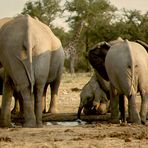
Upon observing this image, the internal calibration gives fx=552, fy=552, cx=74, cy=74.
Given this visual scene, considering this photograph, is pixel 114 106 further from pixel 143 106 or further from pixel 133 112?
pixel 133 112

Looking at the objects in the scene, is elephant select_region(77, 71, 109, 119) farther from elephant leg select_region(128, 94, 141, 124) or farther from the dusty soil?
the dusty soil

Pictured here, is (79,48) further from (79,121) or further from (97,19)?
(79,121)

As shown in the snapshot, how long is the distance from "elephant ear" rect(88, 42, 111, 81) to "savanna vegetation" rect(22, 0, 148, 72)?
26.0 meters

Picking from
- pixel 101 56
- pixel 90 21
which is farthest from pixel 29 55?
pixel 90 21

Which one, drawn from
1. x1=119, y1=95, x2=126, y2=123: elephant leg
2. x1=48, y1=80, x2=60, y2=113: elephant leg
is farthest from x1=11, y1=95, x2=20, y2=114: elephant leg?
x1=119, y1=95, x2=126, y2=123: elephant leg

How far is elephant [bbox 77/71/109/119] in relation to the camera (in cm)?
1194

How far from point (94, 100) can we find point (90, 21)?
3346 centimetres

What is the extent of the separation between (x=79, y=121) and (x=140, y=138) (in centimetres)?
454

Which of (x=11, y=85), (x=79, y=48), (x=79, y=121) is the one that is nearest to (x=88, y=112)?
(x=79, y=121)

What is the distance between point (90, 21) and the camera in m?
45.2

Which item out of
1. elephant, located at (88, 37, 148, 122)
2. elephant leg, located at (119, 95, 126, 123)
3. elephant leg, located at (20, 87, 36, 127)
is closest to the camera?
A: elephant leg, located at (20, 87, 36, 127)

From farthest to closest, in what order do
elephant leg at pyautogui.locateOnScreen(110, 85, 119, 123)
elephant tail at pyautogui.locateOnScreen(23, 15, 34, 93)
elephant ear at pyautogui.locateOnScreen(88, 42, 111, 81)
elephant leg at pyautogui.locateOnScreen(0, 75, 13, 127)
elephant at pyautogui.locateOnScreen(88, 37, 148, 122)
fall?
elephant ear at pyautogui.locateOnScreen(88, 42, 111, 81) → elephant at pyautogui.locateOnScreen(88, 37, 148, 122) → elephant leg at pyautogui.locateOnScreen(110, 85, 119, 123) → elephant leg at pyautogui.locateOnScreen(0, 75, 13, 127) → elephant tail at pyautogui.locateOnScreen(23, 15, 34, 93)

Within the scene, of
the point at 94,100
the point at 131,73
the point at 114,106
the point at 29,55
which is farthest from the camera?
the point at 94,100

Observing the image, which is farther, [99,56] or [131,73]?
[99,56]
